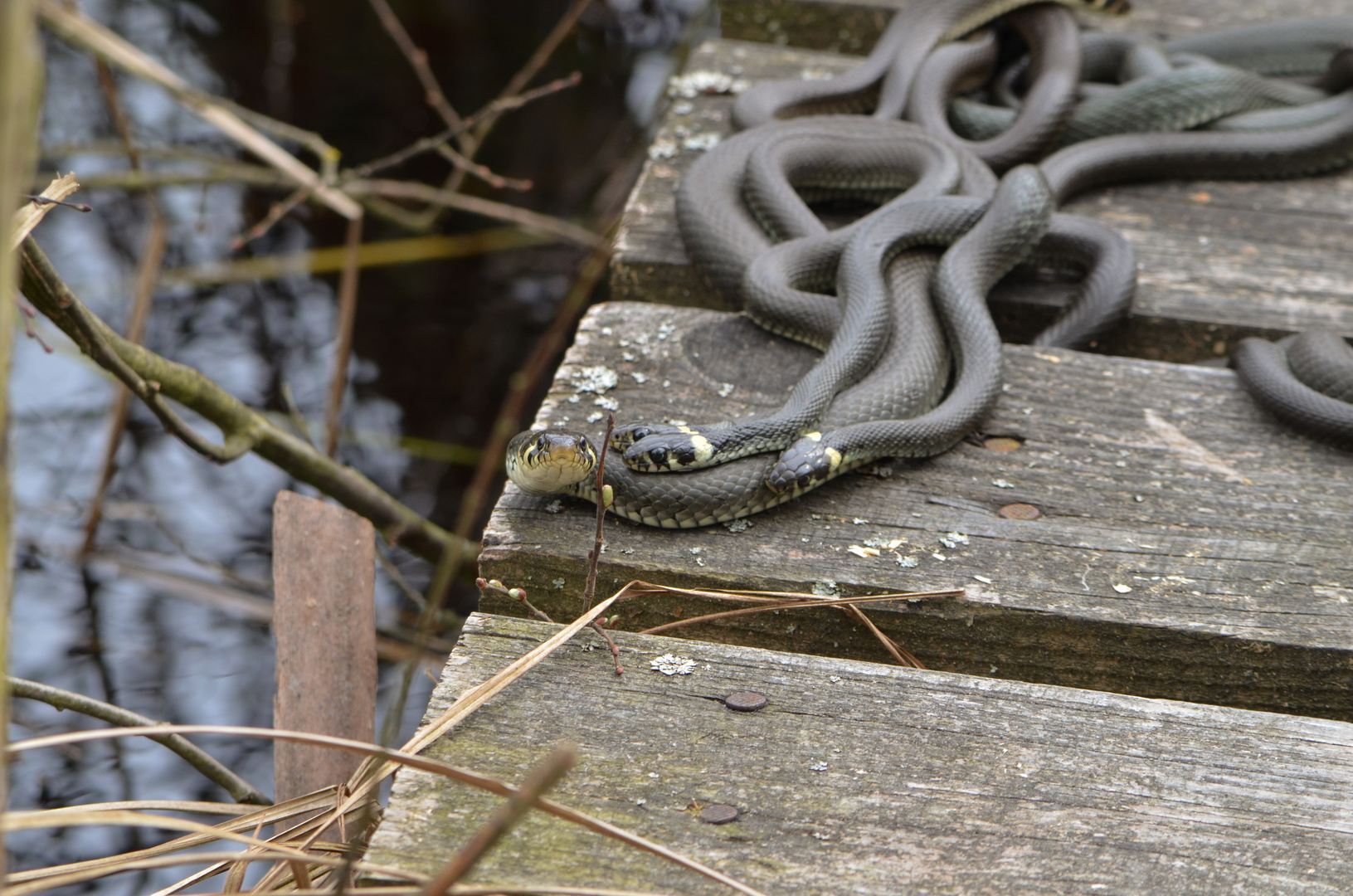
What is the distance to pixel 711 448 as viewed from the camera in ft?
6.59

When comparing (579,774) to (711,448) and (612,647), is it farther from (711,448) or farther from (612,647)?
(711,448)

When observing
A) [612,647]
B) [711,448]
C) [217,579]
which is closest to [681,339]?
[711,448]

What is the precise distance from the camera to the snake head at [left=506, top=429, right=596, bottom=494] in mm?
1841

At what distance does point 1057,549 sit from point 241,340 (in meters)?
4.61

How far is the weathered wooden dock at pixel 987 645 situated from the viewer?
1290 millimetres

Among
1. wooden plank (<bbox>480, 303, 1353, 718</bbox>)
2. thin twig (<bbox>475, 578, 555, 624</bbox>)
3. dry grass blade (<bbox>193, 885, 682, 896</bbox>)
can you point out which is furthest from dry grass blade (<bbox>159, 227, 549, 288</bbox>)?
dry grass blade (<bbox>193, 885, 682, 896</bbox>)

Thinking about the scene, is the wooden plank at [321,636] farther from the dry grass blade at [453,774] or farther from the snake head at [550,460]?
the dry grass blade at [453,774]

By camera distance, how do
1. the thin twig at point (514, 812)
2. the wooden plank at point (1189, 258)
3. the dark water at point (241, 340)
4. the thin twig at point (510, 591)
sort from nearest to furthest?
1. the thin twig at point (514, 812)
2. the thin twig at point (510, 591)
3. the wooden plank at point (1189, 258)
4. the dark water at point (241, 340)

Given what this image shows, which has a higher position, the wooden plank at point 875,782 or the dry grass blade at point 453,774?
the dry grass blade at point 453,774

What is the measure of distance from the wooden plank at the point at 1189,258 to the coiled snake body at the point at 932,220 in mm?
95

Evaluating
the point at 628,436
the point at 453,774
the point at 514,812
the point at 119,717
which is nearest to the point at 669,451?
the point at 628,436

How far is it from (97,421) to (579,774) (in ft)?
14.0

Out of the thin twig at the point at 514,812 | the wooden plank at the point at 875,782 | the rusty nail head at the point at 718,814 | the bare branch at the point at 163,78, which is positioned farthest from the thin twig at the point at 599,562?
the bare branch at the point at 163,78

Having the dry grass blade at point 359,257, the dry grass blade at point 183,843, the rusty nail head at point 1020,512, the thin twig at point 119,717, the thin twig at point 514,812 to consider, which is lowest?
the thin twig at point 119,717
